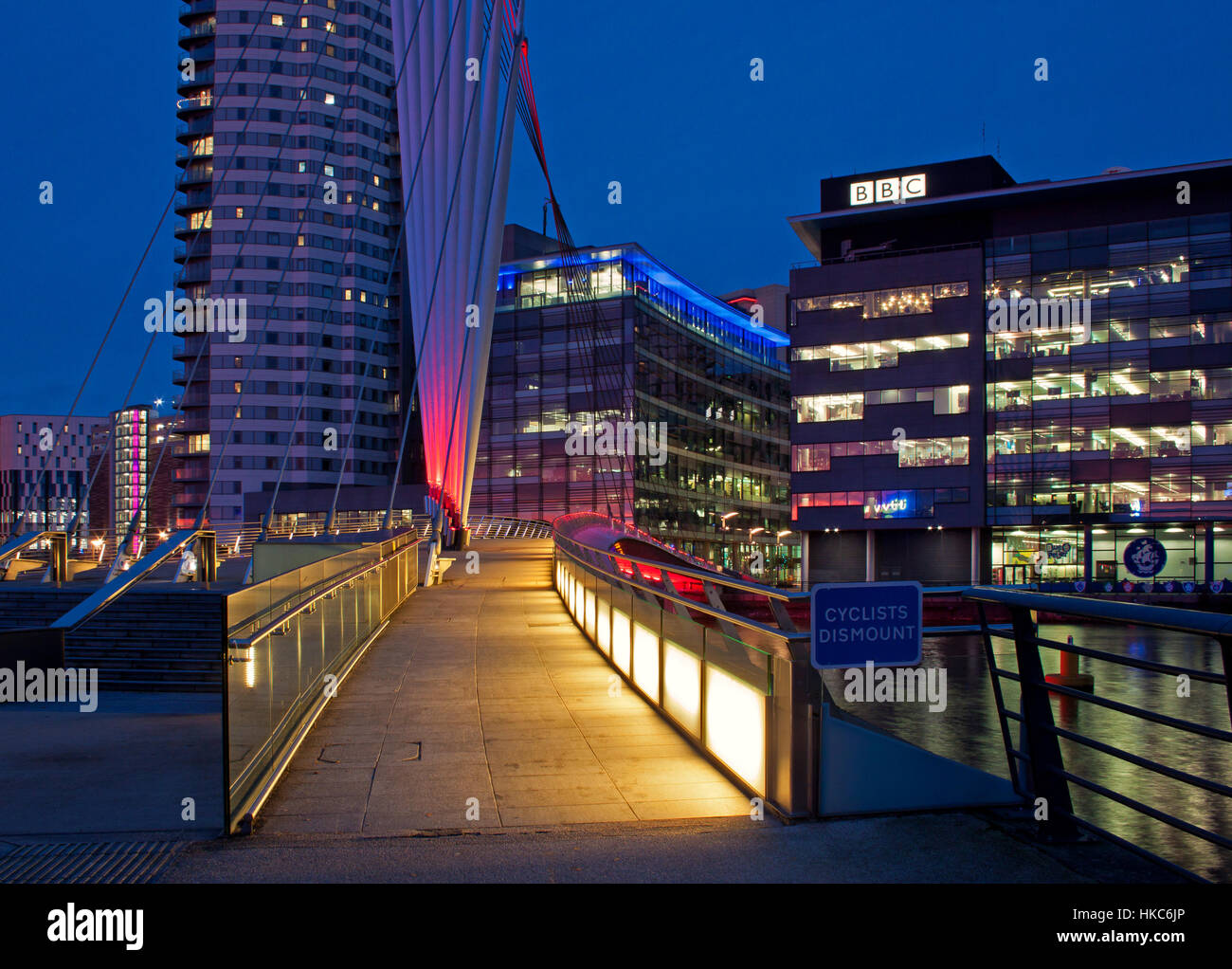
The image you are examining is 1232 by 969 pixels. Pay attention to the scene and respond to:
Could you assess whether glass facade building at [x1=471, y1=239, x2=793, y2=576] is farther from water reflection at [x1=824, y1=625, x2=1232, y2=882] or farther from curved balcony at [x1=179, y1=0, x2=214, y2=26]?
water reflection at [x1=824, y1=625, x2=1232, y2=882]

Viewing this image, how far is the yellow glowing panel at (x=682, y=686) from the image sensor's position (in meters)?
8.73

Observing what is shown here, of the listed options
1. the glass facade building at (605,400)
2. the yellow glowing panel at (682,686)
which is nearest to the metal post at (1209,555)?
the glass facade building at (605,400)

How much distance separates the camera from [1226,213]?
59.4 meters

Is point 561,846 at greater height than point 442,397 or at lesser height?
lesser

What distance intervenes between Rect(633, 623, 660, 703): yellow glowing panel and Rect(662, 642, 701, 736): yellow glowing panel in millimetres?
451

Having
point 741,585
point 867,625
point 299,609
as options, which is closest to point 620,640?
point 299,609

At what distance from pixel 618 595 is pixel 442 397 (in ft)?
80.9

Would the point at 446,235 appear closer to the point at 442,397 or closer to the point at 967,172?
the point at 442,397

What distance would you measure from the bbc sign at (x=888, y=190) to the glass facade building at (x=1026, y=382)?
1.66 m

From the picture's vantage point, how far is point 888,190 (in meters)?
72.1

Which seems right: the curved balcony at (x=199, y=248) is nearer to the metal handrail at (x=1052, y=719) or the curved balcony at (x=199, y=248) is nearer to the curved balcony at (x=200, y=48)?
the curved balcony at (x=200, y=48)

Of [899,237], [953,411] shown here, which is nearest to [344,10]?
[899,237]

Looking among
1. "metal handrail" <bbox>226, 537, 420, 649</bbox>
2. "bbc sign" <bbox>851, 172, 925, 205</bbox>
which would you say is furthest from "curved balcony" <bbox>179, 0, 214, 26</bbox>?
"metal handrail" <bbox>226, 537, 420, 649</bbox>

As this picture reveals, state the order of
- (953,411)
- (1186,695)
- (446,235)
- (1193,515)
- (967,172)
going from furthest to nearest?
(967,172)
(953,411)
(1193,515)
(446,235)
(1186,695)
